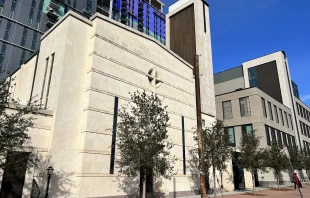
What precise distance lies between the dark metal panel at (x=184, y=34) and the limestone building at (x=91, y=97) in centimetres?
766

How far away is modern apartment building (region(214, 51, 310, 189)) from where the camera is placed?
4150 centimetres

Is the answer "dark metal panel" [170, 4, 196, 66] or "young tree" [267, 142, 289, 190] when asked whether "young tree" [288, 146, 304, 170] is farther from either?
"dark metal panel" [170, 4, 196, 66]

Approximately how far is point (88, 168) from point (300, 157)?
4093 centimetres

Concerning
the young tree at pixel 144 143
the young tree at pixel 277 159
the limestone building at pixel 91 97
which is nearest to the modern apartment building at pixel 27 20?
the limestone building at pixel 91 97

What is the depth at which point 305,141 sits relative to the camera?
60531mm

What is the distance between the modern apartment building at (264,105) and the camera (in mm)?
41500

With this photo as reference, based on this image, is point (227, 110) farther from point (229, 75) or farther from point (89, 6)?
point (89, 6)

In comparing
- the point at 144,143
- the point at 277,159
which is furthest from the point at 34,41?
the point at 277,159

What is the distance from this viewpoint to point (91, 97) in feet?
60.8

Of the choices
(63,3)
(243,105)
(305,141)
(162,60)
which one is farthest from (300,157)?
(63,3)

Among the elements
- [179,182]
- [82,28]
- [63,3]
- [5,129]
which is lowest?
[179,182]

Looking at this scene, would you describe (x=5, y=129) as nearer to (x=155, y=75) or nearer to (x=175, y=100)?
(x=155, y=75)

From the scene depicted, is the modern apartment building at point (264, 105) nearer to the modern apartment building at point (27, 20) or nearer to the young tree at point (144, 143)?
the young tree at point (144, 143)

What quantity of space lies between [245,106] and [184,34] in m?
17.8
